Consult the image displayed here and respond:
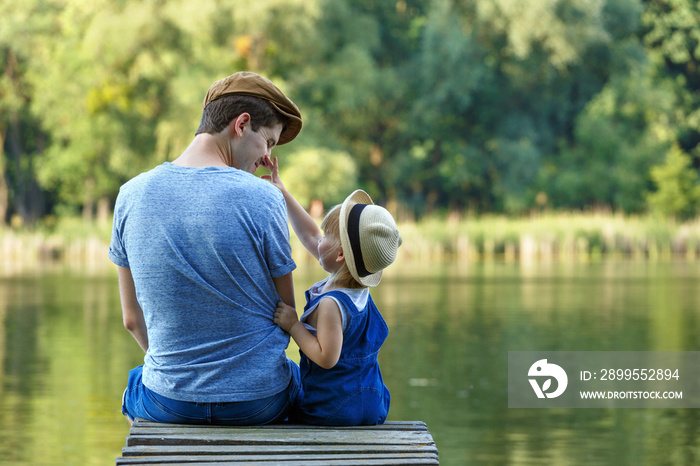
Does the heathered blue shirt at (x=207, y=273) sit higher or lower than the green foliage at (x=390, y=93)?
lower

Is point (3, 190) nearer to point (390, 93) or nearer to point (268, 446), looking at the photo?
point (390, 93)

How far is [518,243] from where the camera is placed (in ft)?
83.9

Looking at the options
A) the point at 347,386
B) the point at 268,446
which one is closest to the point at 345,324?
the point at 347,386

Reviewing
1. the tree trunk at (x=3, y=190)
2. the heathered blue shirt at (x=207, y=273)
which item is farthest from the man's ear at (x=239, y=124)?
the tree trunk at (x=3, y=190)

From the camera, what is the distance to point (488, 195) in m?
33.7

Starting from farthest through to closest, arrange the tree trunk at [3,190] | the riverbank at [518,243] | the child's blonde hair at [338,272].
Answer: the tree trunk at [3,190]
the riverbank at [518,243]
the child's blonde hair at [338,272]

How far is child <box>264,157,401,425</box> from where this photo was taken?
8.86 feet

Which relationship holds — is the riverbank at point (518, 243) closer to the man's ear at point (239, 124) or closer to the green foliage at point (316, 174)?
the green foliage at point (316, 174)

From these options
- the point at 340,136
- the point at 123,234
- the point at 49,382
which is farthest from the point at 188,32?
the point at 123,234

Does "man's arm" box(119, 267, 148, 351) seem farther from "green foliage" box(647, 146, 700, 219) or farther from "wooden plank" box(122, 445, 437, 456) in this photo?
"green foliage" box(647, 146, 700, 219)

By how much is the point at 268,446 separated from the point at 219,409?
25 cm

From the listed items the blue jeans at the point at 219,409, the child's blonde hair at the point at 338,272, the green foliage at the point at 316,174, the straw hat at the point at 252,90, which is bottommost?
the blue jeans at the point at 219,409

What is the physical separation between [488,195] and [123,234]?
31421 mm

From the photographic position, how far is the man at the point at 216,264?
2547 mm
